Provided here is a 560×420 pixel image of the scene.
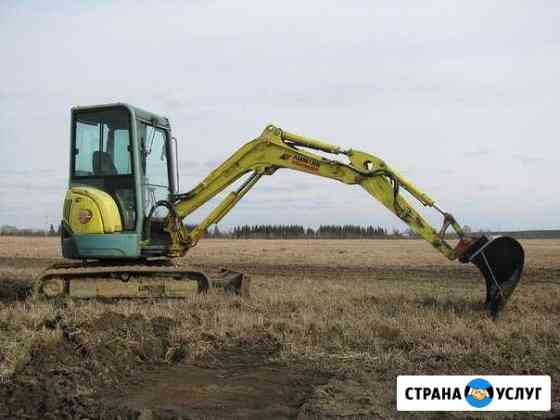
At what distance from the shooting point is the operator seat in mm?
11508

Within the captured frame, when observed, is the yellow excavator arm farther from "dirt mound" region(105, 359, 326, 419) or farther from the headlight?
"dirt mound" region(105, 359, 326, 419)

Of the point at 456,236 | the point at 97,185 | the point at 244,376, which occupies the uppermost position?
the point at 97,185

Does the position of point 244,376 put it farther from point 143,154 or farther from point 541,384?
point 143,154

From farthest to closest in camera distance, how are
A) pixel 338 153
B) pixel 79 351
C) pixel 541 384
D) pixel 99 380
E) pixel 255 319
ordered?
pixel 338 153
pixel 255 319
pixel 79 351
pixel 99 380
pixel 541 384

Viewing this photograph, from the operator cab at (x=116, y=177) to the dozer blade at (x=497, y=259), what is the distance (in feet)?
18.5

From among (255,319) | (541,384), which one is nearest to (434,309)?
(255,319)

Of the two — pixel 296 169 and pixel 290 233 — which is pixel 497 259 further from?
pixel 290 233

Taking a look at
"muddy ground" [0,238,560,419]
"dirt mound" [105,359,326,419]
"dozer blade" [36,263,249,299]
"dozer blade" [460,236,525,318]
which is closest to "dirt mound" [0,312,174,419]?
"muddy ground" [0,238,560,419]

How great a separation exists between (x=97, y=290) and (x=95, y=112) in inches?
129

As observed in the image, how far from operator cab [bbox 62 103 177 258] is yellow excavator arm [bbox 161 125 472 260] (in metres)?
0.50

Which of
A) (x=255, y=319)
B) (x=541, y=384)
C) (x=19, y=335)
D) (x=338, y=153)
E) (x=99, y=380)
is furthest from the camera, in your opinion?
(x=338, y=153)

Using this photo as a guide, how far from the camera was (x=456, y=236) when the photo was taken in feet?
32.7

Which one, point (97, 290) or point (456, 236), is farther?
Result: point (97, 290)

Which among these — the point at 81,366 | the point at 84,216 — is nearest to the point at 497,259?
the point at 81,366
